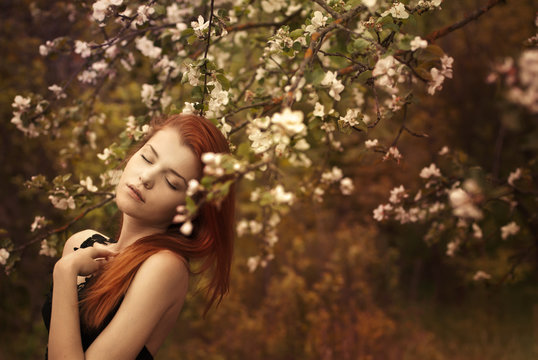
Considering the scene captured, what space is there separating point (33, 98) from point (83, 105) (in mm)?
295

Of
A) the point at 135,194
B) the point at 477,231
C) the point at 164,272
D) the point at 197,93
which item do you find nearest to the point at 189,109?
the point at 197,93

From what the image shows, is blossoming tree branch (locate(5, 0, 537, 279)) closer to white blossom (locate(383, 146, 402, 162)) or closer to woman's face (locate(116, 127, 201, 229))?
white blossom (locate(383, 146, 402, 162))

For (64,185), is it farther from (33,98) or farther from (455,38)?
(455,38)

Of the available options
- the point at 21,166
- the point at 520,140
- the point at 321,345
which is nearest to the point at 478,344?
the point at 321,345

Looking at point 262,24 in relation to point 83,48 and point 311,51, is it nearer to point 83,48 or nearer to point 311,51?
point 83,48

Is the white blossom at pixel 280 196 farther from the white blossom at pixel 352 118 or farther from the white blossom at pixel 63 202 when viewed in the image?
the white blossom at pixel 63 202

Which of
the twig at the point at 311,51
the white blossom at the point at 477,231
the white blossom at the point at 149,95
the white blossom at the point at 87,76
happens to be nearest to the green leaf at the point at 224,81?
the twig at the point at 311,51

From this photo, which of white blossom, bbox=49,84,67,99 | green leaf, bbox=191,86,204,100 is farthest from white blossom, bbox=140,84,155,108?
green leaf, bbox=191,86,204,100

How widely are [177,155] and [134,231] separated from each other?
13.6 inches

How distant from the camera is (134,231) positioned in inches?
60.6

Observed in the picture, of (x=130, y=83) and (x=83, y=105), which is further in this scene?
(x=130, y=83)

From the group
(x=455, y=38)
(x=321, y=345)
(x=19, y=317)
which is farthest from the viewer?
(x=455, y=38)

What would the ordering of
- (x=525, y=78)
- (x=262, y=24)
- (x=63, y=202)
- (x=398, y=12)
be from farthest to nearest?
(x=262, y=24), (x=63, y=202), (x=398, y=12), (x=525, y=78)

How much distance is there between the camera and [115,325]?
1241mm
